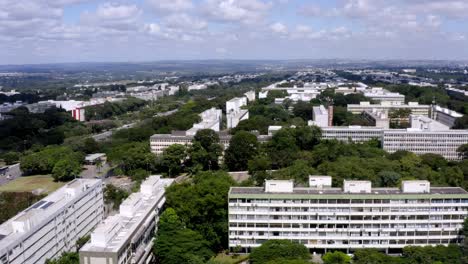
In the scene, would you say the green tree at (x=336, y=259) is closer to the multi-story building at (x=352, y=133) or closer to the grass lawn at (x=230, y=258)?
the grass lawn at (x=230, y=258)

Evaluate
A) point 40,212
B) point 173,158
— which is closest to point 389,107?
point 173,158

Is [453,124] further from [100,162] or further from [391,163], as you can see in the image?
[100,162]

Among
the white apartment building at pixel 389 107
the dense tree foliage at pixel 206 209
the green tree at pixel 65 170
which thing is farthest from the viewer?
the white apartment building at pixel 389 107

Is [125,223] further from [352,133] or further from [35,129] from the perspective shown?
[35,129]

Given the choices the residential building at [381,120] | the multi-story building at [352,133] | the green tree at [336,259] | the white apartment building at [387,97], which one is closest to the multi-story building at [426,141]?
the multi-story building at [352,133]

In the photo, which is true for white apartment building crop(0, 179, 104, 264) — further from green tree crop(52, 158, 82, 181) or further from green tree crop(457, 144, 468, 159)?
green tree crop(457, 144, 468, 159)

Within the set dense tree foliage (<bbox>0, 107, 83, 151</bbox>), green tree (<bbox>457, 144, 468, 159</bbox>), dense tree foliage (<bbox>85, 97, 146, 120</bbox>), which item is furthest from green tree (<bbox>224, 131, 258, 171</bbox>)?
dense tree foliage (<bbox>85, 97, 146, 120</bbox>)

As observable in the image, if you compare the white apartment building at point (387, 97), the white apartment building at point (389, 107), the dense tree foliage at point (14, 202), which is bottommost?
the dense tree foliage at point (14, 202)

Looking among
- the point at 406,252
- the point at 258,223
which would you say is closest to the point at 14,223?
the point at 258,223
